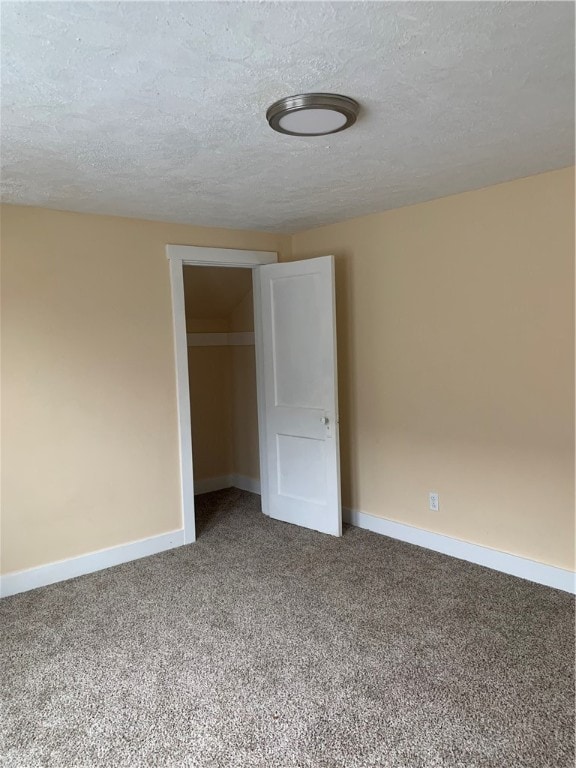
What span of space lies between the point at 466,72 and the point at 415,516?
9.20 ft

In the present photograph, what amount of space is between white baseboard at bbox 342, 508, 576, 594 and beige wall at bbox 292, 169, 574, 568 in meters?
0.05

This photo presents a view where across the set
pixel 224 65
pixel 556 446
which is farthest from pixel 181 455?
pixel 224 65

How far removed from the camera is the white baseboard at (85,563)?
322 centimetres

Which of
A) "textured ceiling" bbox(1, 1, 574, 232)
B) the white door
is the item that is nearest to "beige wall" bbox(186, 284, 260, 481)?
Answer: the white door

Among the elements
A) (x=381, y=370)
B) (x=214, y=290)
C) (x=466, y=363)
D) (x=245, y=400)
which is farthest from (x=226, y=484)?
(x=466, y=363)

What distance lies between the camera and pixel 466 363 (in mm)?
3326

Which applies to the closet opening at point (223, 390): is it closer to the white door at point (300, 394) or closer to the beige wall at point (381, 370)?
the white door at point (300, 394)

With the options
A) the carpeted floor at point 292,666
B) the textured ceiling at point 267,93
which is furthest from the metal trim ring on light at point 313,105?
the carpeted floor at point 292,666

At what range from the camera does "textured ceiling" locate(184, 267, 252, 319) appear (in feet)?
15.3

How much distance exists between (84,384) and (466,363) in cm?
243

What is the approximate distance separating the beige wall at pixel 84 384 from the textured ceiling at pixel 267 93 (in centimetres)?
45

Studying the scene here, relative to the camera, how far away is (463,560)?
3.41m

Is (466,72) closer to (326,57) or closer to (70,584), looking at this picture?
(326,57)

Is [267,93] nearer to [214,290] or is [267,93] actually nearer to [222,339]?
[214,290]
